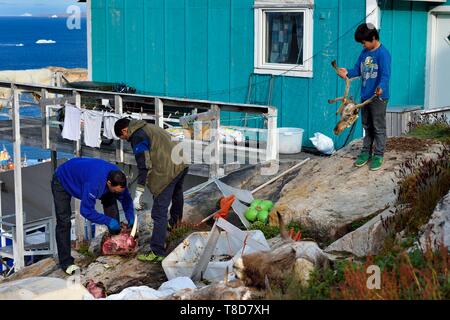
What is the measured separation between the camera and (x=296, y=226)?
9.20 m

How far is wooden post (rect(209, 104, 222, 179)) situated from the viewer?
12227 mm

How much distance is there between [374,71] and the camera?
938cm

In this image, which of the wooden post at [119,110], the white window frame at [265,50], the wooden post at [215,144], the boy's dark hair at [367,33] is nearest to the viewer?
the boy's dark hair at [367,33]

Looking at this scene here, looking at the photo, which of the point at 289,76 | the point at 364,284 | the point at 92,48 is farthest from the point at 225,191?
the point at 92,48

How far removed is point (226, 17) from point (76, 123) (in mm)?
3476

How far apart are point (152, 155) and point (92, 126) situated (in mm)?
4905

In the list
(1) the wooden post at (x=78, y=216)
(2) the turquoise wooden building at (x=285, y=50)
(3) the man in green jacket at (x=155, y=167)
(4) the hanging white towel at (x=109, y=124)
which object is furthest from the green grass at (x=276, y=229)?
(1) the wooden post at (x=78, y=216)

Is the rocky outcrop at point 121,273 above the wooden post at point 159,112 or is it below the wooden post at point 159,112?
below

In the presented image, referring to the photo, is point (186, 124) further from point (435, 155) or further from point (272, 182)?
point (435, 155)

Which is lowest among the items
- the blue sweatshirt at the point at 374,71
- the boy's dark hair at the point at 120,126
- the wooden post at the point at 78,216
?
the wooden post at the point at 78,216

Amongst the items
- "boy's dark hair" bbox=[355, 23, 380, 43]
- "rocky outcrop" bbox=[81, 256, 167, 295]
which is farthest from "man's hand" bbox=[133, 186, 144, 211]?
"boy's dark hair" bbox=[355, 23, 380, 43]

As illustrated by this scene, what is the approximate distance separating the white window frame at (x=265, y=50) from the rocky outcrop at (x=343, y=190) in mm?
3590

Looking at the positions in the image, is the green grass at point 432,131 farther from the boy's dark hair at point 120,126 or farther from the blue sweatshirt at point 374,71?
the boy's dark hair at point 120,126

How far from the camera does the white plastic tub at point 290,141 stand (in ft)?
44.3
